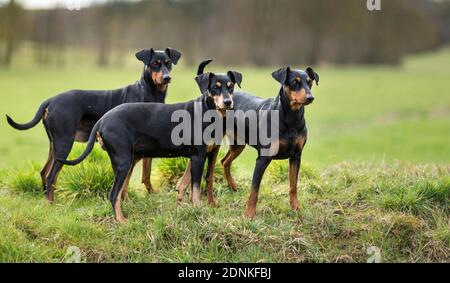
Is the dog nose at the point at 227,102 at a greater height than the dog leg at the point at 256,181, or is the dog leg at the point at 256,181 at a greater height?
the dog nose at the point at 227,102

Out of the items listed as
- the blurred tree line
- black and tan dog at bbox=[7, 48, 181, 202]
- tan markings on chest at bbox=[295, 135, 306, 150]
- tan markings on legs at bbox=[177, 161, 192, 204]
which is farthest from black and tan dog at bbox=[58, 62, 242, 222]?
the blurred tree line

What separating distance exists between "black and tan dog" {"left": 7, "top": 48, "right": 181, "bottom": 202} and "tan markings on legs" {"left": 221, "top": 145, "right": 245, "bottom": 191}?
42.2 inches

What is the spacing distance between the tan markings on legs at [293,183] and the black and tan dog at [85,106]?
2.01m

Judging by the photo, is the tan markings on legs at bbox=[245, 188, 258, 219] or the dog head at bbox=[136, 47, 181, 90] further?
the dog head at bbox=[136, 47, 181, 90]

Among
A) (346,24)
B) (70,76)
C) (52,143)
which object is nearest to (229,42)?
(346,24)

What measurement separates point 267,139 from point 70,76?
3645 cm

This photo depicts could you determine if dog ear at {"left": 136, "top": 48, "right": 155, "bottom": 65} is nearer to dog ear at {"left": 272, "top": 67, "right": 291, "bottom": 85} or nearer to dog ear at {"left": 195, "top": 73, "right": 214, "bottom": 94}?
dog ear at {"left": 195, "top": 73, "right": 214, "bottom": 94}

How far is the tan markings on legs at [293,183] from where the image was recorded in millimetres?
7090

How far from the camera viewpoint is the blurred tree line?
52844mm

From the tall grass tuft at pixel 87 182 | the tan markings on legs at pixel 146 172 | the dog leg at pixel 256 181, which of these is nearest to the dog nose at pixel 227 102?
the dog leg at pixel 256 181

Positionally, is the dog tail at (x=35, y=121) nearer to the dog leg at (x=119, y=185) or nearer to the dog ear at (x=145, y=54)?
the dog ear at (x=145, y=54)
